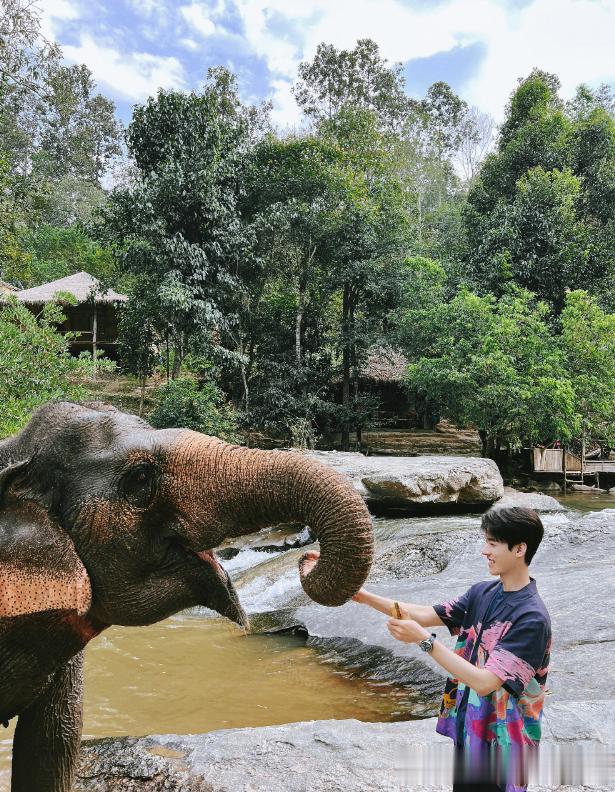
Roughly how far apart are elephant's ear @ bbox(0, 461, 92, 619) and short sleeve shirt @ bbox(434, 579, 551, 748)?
1028 millimetres

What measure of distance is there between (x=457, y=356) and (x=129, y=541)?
523 inches

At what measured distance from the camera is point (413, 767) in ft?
7.79

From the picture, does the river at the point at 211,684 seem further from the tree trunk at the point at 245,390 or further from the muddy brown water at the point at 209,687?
the tree trunk at the point at 245,390

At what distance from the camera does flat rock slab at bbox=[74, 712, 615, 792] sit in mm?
2402

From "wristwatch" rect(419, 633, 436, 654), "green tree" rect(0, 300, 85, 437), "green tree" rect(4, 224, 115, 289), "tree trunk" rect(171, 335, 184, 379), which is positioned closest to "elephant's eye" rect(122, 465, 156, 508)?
"wristwatch" rect(419, 633, 436, 654)

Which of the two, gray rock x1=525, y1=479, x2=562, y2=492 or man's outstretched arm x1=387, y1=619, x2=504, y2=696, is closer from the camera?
man's outstretched arm x1=387, y1=619, x2=504, y2=696

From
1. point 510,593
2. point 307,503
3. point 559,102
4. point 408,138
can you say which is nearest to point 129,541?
point 307,503

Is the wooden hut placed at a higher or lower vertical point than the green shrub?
higher

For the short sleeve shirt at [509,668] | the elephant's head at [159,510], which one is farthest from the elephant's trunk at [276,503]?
the short sleeve shirt at [509,668]

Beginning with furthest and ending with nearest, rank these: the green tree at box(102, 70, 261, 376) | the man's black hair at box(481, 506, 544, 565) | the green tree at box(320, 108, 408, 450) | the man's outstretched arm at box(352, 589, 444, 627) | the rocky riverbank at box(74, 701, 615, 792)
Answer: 1. the green tree at box(320, 108, 408, 450)
2. the green tree at box(102, 70, 261, 376)
3. the rocky riverbank at box(74, 701, 615, 792)
4. the man's outstretched arm at box(352, 589, 444, 627)
5. the man's black hair at box(481, 506, 544, 565)

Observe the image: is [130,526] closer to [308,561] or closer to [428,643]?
[308,561]

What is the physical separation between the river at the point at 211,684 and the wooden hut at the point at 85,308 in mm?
16205

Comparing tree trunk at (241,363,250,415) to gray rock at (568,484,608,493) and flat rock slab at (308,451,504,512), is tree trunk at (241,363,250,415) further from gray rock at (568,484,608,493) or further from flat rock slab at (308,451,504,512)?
gray rock at (568,484,608,493)

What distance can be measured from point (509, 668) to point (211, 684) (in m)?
3.81
